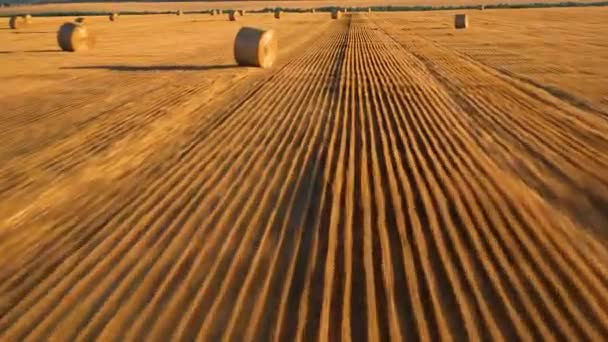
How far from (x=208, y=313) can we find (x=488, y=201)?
3.27m

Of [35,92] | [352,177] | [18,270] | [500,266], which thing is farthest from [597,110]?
[35,92]

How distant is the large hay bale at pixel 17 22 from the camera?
38.2 meters

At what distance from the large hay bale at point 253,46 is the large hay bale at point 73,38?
9.54 metres

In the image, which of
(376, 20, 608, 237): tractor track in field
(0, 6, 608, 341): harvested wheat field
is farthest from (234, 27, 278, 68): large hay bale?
(376, 20, 608, 237): tractor track in field

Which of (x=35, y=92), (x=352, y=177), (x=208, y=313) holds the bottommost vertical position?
(x=208, y=313)

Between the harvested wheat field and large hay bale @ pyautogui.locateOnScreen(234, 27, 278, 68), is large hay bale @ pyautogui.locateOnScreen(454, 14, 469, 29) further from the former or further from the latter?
the harvested wheat field

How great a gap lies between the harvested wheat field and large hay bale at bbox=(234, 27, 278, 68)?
4.12 m

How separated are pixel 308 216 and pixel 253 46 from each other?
1053 cm

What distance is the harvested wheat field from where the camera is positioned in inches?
134

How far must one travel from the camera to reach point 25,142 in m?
7.66

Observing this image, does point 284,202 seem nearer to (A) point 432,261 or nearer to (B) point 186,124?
(A) point 432,261

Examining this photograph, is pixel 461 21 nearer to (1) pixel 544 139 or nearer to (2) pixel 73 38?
(2) pixel 73 38

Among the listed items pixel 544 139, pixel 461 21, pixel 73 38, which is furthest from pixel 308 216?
pixel 461 21

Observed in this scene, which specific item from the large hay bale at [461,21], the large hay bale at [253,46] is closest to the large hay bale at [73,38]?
the large hay bale at [253,46]
